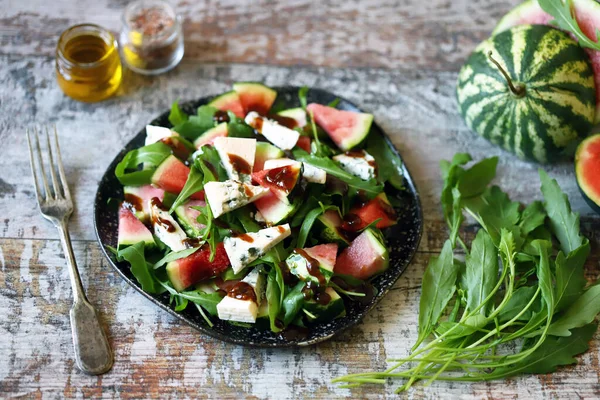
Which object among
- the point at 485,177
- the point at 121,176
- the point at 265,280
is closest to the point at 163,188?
the point at 121,176

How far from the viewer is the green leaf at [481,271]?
6.80 ft

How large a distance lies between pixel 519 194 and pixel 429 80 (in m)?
0.64

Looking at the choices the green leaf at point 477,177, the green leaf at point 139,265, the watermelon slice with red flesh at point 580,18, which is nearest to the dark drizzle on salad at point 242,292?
the green leaf at point 139,265

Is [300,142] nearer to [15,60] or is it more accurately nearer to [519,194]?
[519,194]

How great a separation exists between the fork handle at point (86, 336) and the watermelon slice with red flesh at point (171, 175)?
38 centimetres

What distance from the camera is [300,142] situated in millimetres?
2330

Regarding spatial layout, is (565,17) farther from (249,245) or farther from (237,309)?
(237,309)

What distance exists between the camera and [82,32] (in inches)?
104

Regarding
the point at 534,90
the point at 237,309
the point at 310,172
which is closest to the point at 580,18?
the point at 534,90

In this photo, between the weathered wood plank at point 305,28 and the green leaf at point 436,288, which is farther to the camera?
the weathered wood plank at point 305,28

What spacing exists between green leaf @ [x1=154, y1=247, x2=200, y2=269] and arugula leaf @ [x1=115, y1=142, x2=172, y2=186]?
0.30 m

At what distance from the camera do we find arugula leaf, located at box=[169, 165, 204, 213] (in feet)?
6.96

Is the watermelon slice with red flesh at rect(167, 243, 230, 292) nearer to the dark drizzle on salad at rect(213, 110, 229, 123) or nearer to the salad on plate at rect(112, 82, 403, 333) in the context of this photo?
the salad on plate at rect(112, 82, 403, 333)

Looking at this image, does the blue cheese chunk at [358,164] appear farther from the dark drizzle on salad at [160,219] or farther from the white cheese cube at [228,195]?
the dark drizzle on salad at [160,219]
